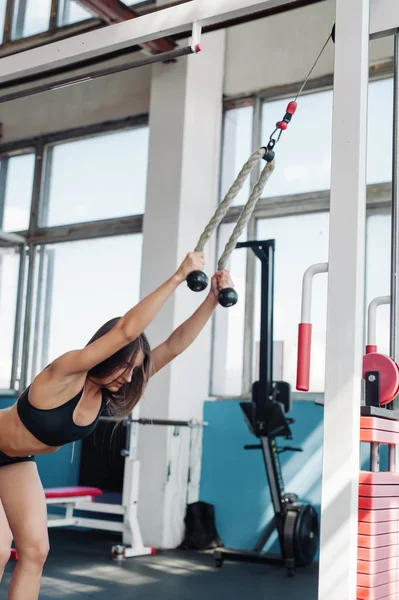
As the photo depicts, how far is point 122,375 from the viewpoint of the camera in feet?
7.57

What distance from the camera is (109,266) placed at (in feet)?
22.6

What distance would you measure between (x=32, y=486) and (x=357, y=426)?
3.81 ft

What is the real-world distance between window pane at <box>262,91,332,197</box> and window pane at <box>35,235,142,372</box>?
1477 millimetres

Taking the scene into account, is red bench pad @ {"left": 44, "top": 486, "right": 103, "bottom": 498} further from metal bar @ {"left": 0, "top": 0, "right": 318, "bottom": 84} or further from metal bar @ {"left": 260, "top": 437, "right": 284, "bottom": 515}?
metal bar @ {"left": 0, "top": 0, "right": 318, "bottom": 84}

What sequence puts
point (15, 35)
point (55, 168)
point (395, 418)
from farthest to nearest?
1. point (55, 168)
2. point (15, 35)
3. point (395, 418)

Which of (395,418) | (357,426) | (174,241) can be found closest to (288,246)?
(174,241)

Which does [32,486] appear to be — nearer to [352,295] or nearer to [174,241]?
[352,295]

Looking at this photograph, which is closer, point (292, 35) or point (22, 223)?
point (292, 35)

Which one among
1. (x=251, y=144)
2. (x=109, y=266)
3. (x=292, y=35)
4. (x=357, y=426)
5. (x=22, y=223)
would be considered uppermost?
(x=292, y=35)

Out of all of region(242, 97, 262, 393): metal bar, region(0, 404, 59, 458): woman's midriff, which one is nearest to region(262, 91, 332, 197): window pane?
region(242, 97, 262, 393): metal bar

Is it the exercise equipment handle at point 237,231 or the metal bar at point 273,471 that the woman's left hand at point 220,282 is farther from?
the metal bar at point 273,471

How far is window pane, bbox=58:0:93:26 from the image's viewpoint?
6477 mm

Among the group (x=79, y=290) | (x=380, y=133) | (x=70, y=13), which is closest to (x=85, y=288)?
(x=79, y=290)

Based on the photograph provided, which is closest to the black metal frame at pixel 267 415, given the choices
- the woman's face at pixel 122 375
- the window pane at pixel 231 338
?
the window pane at pixel 231 338
